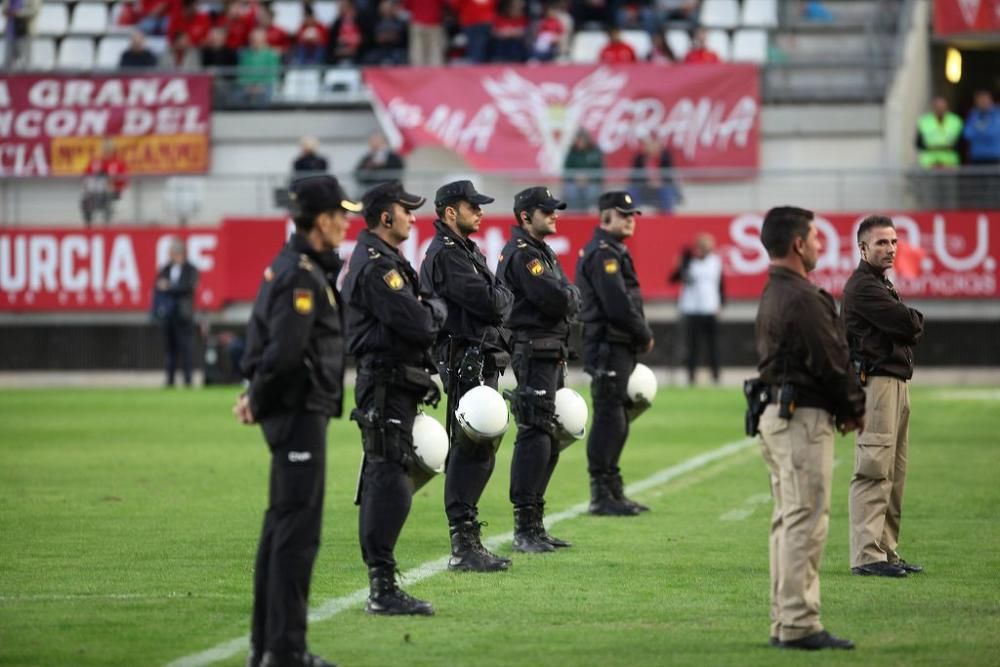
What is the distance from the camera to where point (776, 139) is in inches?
1241

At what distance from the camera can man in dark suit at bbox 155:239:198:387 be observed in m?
27.9

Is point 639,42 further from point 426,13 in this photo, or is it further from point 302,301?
point 302,301

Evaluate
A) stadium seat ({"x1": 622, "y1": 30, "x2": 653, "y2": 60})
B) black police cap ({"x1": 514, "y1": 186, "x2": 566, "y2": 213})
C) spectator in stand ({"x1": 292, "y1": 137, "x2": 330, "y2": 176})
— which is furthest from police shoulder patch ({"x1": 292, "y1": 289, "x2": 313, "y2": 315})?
stadium seat ({"x1": 622, "y1": 30, "x2": 653, "y2": 60})

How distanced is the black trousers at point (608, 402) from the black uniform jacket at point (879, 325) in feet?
11.0

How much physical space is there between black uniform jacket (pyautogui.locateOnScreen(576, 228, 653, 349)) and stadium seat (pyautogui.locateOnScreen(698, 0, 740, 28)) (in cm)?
1998

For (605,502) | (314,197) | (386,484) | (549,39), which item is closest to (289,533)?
(314,197)

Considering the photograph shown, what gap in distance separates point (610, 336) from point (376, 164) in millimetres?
17120

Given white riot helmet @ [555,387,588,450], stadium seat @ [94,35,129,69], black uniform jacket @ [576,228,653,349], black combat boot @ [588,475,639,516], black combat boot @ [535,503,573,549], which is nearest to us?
black combat boot @ [535,503,573,549]

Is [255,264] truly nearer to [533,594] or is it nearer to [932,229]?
[932,229]

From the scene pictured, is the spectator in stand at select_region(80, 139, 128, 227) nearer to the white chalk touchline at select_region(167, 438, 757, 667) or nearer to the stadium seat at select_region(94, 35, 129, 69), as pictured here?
the stadium seat at select_region(94, 35, 129, 69)

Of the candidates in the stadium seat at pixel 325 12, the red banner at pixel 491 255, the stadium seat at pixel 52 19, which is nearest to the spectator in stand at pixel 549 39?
the red banner at pixel 491 255

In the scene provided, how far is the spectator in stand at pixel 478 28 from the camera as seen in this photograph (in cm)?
3288

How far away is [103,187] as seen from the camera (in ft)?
102

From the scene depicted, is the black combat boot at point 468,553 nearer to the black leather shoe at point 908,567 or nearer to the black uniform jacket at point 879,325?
the black leather shoe at point 908,567
